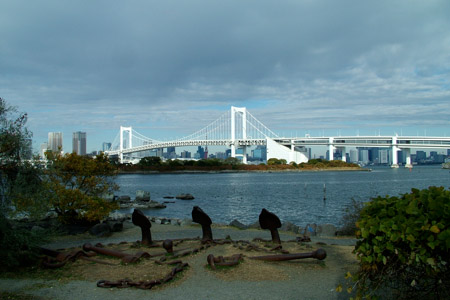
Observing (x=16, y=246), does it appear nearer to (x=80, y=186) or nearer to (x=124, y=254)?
(x=124, y=254)

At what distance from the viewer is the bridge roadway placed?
274ft

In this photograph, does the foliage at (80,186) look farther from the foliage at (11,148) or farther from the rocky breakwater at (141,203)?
the rocky breakwater at (141,203)

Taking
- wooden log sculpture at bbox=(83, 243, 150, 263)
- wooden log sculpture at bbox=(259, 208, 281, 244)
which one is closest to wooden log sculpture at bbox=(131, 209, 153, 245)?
wooden log sculpture at bbox=(83, 243, 150, 263)

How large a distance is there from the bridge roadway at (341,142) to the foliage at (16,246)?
76.8 metres

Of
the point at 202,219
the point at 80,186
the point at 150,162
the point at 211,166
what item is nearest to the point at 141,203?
the point at 80,186

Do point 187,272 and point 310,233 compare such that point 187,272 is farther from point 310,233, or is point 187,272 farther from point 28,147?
point 310,233

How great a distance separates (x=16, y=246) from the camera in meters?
→ 5.34

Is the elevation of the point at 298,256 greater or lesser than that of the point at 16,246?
lesser

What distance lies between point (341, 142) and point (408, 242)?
9216cm

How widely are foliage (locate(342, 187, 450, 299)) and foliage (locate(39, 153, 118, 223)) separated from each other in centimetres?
726

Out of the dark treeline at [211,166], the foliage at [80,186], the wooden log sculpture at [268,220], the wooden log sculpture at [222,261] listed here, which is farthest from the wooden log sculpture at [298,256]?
the dark treeline at [211,166]

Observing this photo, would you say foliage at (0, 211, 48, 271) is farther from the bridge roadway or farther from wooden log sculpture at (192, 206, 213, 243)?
the bridge roadway

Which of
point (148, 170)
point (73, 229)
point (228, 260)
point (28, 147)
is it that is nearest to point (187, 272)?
point (228, 260)

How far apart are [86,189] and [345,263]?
7.14m
